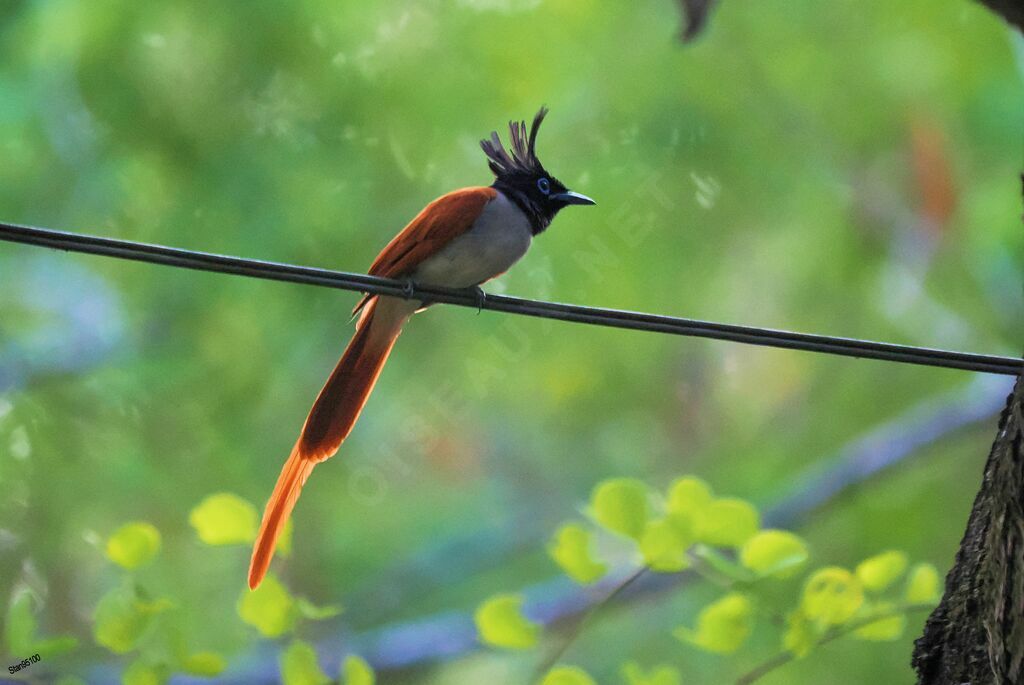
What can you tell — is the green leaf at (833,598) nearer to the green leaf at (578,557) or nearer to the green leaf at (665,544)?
the green leaf at (665,544)

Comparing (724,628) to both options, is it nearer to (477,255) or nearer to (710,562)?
(710,562)

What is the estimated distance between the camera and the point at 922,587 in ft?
10.9

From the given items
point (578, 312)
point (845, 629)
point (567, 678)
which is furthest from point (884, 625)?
point (578, 312)

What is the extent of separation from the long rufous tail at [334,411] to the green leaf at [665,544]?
101 centimetres

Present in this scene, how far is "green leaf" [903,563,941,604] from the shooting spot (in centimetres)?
331

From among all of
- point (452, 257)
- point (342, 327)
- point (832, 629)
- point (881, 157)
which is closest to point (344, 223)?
point (342, 327)

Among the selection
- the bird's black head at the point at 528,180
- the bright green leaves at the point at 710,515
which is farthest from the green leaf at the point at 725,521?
the bird's black head at the point at 528,180

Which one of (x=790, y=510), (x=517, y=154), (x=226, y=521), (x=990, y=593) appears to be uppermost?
(x=517, y=154)

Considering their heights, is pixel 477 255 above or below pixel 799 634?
above

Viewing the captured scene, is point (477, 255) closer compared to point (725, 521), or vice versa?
point (725, 521)

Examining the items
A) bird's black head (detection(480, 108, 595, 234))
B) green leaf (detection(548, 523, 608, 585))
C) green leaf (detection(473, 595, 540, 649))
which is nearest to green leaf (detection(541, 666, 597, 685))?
green leaf (detection(473, 595, 540, 649))

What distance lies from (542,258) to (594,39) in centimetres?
151

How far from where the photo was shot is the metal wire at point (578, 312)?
7.77 feet

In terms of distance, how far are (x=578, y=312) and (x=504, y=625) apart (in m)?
1.06
